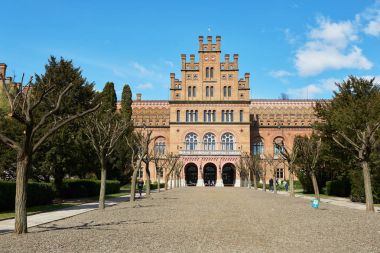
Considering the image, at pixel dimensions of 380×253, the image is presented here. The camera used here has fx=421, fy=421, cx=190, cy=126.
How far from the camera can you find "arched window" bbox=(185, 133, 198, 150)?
78881 millimetres

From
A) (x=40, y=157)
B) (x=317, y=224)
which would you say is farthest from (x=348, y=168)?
(x=40, y=157)

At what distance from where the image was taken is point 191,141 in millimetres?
79062

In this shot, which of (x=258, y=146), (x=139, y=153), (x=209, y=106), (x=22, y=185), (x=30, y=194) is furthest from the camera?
(x=258, y=146)

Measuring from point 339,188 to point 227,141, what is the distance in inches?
1521

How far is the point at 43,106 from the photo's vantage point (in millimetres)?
30016

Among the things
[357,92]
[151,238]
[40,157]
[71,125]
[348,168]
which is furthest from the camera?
[357,92]

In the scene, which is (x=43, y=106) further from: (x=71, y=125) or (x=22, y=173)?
(x=22, y=173)

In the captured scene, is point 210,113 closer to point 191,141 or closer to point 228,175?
point 191,141

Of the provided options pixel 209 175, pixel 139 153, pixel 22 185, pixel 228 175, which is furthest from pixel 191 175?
pixel 22 185

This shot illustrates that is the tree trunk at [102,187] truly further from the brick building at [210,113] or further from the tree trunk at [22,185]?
the brick building at [210,113]

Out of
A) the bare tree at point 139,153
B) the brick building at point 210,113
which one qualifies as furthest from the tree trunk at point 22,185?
the brick building at point 210,113

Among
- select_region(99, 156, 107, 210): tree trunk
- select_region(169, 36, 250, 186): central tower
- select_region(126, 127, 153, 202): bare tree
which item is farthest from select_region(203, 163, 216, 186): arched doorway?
select_region(99, 156, 107, 210): tree trunk

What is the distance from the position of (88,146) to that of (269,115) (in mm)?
59738

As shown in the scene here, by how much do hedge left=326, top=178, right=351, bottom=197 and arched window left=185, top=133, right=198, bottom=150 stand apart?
126 feet
